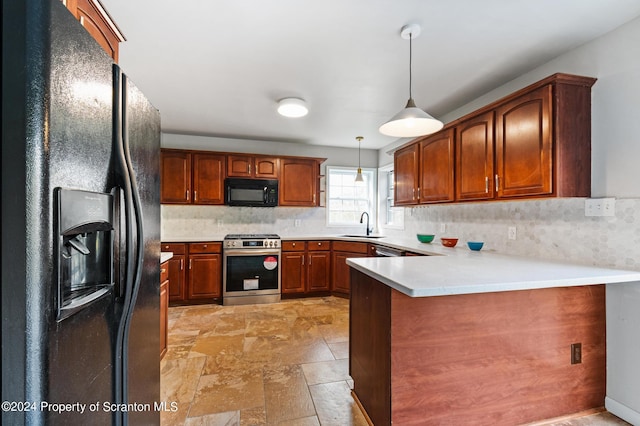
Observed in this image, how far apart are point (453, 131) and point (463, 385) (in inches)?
86.1

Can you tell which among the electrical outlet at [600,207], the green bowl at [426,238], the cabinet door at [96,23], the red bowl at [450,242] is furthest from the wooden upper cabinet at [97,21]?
the green bowl at [426,238]

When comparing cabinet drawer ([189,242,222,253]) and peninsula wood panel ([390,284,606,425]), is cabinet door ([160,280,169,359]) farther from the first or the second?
peninsula wood panel ([390,284,606,425])

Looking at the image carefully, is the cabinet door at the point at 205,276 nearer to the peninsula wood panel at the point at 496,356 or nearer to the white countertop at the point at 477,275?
the white countertop at the point at 477,275

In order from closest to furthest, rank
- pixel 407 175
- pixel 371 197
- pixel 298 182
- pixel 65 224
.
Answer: pixel 65 224 → pixel 407 175 → pixel 298 182 → pixel 371 197

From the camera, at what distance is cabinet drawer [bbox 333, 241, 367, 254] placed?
4.12 meters

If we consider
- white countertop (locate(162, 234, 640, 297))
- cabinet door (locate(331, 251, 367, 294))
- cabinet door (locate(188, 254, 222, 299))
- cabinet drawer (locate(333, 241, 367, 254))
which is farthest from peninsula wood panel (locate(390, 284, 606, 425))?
cabinet door (locate(188, 254, 222, 299))

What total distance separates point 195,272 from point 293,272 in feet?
4.37

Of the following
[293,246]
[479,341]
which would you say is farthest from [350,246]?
[479,341]

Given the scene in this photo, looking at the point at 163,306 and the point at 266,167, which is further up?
the point at 266,167

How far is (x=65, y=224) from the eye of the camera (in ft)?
2.07

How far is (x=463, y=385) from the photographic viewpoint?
1.55 meters

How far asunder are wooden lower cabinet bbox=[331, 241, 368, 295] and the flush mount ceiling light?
2.02 m

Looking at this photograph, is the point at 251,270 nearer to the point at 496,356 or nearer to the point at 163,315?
the point at 163,315

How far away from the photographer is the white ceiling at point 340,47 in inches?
67.5
